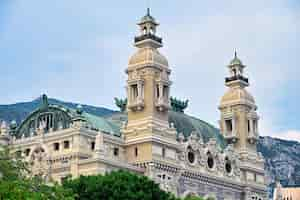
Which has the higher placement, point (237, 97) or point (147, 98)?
point (237, 97)

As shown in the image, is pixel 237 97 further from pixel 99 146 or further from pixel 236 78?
pixel 99 146

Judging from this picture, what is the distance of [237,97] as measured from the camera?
126312 millimetres

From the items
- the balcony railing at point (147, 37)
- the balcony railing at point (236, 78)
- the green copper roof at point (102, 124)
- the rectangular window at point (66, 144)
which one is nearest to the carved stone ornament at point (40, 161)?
the rectangular window at point (66, 144)

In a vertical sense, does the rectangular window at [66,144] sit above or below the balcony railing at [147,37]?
below

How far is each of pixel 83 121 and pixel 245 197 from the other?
101 ft

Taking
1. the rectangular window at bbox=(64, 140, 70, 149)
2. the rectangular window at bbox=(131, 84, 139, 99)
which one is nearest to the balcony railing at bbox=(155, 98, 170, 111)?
the rectangular window at bbox=(131, 84, 139, 99)

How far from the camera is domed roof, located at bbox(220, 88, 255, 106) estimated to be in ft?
414

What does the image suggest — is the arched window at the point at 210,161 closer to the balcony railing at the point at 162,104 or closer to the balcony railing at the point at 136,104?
the balcony railing at the point at 162,104

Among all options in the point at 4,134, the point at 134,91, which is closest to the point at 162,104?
the point at 134,91

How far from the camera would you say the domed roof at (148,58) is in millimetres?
108438

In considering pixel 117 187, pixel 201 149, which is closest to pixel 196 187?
pixel 201 149

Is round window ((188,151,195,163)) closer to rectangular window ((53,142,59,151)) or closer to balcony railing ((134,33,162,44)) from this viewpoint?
balcony railing ((134,33,162,44))

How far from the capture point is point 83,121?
336 feet

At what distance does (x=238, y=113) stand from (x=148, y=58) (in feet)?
78.2
